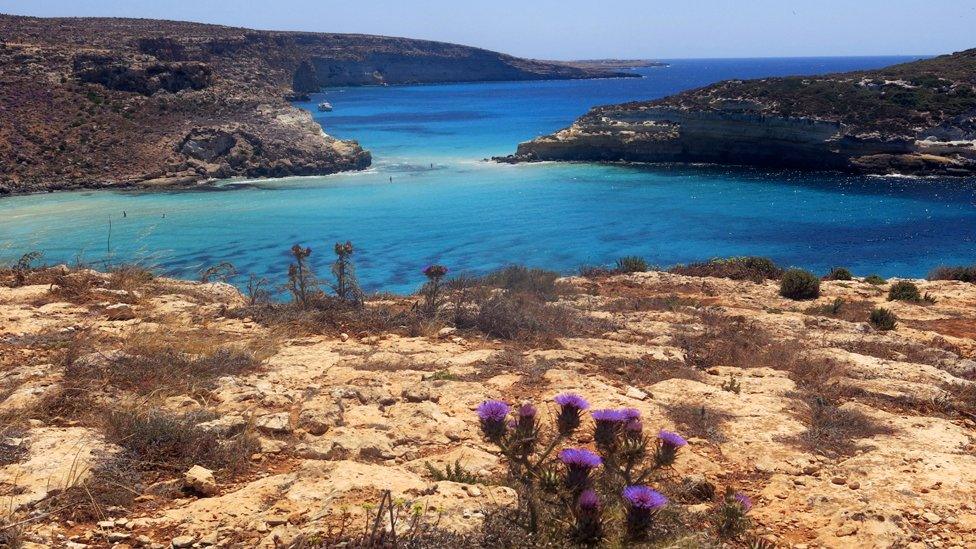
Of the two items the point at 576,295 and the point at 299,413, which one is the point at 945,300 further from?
the point at 299,413

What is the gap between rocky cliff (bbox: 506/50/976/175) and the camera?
3819 centimetres

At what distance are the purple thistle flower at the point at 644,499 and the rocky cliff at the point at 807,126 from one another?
1661 inches

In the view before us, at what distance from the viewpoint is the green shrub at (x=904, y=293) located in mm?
11891

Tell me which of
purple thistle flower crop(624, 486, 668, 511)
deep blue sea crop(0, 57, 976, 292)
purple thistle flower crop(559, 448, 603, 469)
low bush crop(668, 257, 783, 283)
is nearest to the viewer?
purple thistle flower crop(624, 486, 668, 511)

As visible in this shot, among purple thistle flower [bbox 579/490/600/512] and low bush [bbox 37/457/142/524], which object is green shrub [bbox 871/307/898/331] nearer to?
purple thistle flower [bbox 579/490/600/512]

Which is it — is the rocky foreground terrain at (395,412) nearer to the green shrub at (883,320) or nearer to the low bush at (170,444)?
the low bush at (170,444)

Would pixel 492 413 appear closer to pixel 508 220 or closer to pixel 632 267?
pixel 632 267

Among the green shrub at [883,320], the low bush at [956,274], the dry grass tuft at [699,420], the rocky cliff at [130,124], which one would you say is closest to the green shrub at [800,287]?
the green shrub at [883,320]

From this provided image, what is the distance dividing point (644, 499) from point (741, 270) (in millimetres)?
13146

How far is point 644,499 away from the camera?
2611 millimetres

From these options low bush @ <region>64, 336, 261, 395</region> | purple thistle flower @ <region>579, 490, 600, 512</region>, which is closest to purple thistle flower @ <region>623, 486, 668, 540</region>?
purple thistle flower @ <region>579, 490, 600, 512</region>

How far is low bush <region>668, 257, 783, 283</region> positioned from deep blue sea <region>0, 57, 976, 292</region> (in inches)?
196

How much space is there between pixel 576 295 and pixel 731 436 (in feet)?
21.5

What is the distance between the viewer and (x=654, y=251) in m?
22.7
